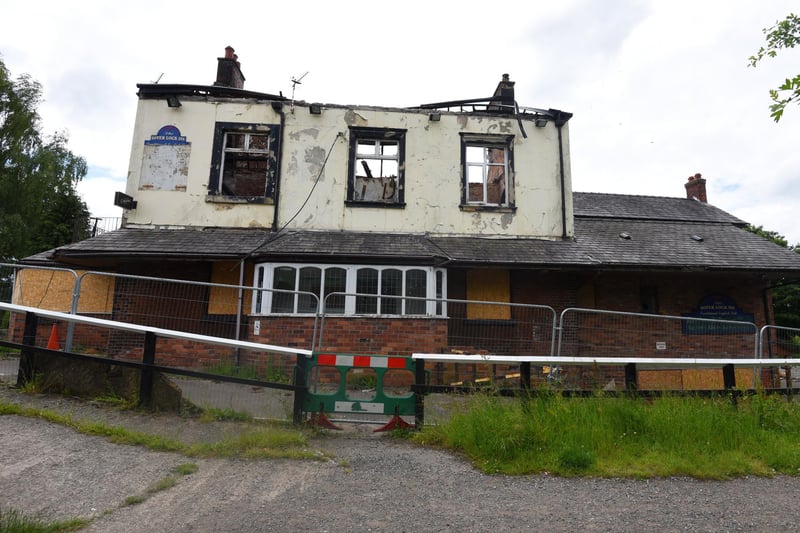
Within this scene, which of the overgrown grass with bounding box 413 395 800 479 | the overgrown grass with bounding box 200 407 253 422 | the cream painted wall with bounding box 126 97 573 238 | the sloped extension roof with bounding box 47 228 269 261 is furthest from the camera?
the cream painted wall with bounding box 126 97 573 238

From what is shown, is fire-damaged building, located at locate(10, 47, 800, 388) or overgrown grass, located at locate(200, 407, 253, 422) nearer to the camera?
overgrown grass, located at locate(200, 407, 253, 422)

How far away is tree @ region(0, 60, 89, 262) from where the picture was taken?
791 inches

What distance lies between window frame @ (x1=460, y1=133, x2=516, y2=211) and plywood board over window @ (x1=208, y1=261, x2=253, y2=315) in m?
5.58

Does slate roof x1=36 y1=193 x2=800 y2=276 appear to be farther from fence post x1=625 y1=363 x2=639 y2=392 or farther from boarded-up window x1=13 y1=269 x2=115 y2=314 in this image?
fence post x1=625 y1=363 x2=639 y2=392

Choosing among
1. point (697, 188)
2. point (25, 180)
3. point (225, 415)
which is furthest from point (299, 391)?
point (25, 180)

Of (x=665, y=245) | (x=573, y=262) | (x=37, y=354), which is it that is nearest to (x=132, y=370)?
(x=37, y=354)

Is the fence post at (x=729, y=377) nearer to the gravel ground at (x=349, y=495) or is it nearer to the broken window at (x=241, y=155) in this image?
the gravel ground at (x=349, y=495)

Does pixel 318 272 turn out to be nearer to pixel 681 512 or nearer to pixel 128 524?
pixel 128 524

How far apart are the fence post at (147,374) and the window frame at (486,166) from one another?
300 inches

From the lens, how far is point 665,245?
11094mm

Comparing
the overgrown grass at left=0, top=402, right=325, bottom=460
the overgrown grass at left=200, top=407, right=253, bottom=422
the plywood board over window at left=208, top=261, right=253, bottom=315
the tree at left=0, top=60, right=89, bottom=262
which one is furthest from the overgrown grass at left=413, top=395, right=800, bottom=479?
the tree at left=0, top=60, right=89, bottom=262

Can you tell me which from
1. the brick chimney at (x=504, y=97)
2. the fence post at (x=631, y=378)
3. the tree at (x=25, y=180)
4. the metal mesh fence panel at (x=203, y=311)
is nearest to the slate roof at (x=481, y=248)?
the metal mesh fence panel at (x=203, y=311)

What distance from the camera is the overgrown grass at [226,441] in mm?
3936

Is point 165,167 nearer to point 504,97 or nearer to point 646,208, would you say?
point 504,97
